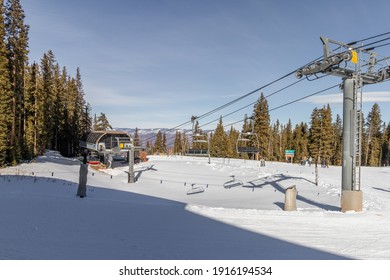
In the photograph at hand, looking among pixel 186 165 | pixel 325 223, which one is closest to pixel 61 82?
pixel 186 165

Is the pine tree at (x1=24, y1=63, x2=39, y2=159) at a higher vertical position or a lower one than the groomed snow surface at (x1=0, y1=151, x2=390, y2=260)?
higher

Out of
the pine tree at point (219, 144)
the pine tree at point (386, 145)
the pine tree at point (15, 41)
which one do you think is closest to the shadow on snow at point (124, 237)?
the pine tree at point (15, 41)

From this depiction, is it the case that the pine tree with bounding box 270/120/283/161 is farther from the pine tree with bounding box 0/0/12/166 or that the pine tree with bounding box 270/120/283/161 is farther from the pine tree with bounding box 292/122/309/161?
the pine tree with bounding box 0/0/12/166

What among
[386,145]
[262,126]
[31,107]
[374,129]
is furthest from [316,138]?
[31,107]

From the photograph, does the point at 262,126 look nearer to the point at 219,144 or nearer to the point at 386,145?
the point at 219,144

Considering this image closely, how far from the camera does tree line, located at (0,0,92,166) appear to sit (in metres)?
30.0

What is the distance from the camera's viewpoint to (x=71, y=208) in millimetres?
9758

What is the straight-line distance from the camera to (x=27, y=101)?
44.7 meters

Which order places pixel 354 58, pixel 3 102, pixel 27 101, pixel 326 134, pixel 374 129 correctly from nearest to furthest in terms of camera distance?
pixel 354 58, pixel 3 102, pixel 27 101, pixel 326 134, pixel 374 129

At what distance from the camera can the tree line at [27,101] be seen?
30.0m

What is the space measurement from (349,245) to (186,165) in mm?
32923

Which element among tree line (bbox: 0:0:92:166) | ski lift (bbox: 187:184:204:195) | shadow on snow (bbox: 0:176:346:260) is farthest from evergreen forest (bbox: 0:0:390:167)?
shadow on snow (bbox: 0:176:346:260)

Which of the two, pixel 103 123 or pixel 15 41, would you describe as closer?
pixel 15 41

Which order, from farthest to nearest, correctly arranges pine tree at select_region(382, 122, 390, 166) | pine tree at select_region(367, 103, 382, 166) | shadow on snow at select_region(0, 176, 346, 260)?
pine tree at select_region(382, 122, 390, 166)
pine tree at select_region(367, 103, 382, 166)
shadow on snow at select_region(0, 176, 346, 260)
